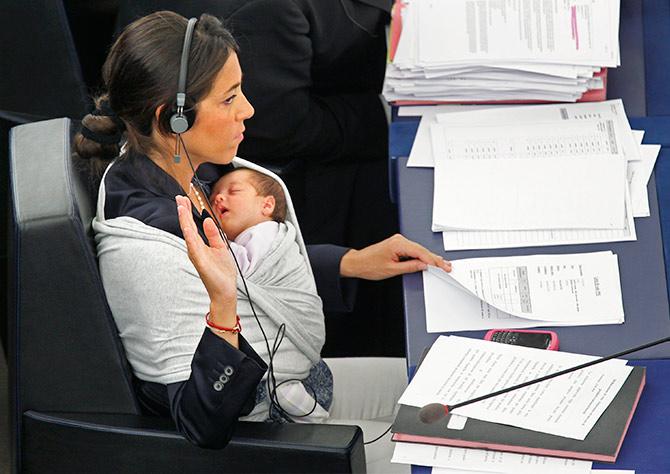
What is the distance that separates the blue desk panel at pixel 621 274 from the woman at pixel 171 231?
63 millimetres

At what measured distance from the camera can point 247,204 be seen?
186 centimetres

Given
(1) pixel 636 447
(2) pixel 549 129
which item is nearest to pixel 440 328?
(1) pixel 636 447

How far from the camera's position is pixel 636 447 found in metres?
1.40

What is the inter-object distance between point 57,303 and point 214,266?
260 mm

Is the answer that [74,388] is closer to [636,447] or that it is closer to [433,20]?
[636,447]

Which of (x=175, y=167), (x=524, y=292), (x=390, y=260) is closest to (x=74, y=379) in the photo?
(x=175, y=167)

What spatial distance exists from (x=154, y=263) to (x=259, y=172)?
44 cm

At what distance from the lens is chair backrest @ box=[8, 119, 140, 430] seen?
1498 millimetres

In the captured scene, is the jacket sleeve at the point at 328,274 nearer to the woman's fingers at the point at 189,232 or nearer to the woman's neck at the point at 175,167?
the woman's neck at the point at 175,167

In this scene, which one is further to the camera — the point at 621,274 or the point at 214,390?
the point at 621,274

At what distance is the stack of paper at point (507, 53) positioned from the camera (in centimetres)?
210

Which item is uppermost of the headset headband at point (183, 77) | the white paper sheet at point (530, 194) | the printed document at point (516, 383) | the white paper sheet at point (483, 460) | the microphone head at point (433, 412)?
the headset headband at point (183, 77)

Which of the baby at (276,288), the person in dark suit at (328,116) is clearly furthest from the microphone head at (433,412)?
the person in dark suit at (328,116)

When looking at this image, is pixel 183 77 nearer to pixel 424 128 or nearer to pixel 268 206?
pixel 268 206
